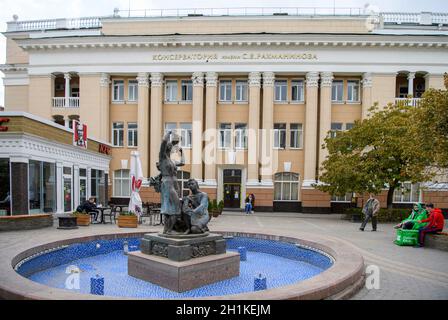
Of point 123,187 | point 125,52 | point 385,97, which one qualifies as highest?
point 125,52

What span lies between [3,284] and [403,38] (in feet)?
102

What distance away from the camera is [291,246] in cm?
1120

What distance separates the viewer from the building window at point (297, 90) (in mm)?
29859

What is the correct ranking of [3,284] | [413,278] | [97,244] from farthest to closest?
[97,244] → [413,278] → [3,284]

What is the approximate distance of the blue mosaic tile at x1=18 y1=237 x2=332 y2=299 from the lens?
736cm

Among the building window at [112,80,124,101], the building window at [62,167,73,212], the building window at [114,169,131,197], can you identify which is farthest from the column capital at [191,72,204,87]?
the building window at [62,167,73,212]

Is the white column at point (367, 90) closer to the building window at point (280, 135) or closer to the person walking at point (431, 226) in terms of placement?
the building window at point (280, 135)

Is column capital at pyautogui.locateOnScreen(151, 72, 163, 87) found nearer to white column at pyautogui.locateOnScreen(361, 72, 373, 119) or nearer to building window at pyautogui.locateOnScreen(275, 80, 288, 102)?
building window at pyautogui.locateOnScreen(275, 80, 288, 102)

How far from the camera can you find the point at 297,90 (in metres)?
29.9

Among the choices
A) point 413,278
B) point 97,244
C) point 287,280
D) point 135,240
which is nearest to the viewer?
point 413,278

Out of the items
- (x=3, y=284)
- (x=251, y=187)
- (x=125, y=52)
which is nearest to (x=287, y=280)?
(x=3, y=284)

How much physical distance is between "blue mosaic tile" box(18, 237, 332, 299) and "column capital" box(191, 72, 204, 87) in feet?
63.8

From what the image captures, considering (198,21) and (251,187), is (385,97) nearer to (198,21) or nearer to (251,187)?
(251,187)

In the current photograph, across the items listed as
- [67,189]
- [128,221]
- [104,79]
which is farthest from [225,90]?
[128,221]
